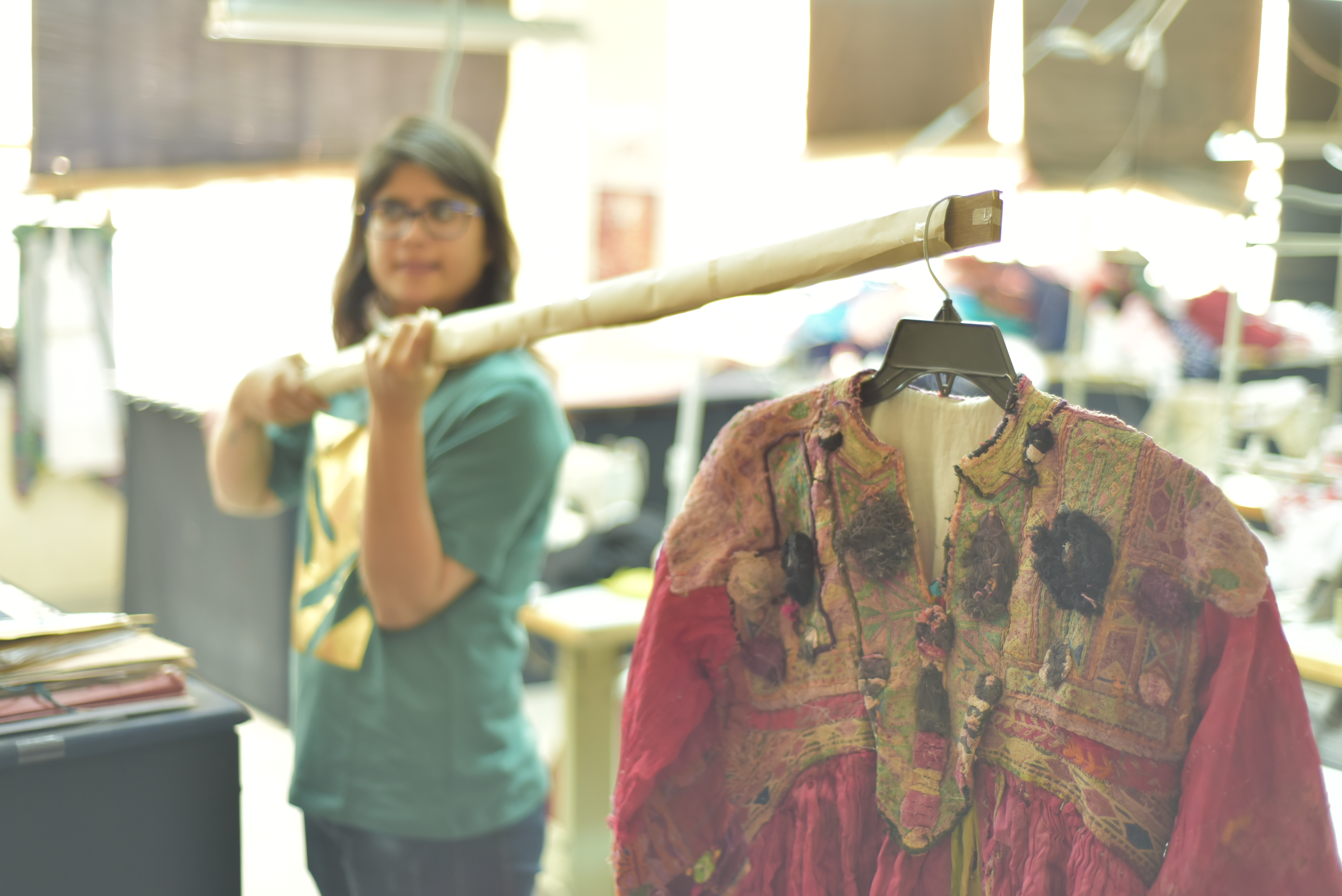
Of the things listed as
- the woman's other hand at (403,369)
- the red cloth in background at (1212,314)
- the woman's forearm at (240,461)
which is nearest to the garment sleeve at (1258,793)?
the woman's other hand at (403,369)

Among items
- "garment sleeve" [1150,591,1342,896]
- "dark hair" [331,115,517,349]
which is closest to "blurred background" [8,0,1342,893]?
"dark hair" [331,115,517,349]

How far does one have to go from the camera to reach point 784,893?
903mm

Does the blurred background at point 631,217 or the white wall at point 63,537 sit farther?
the white wall at point 63,537

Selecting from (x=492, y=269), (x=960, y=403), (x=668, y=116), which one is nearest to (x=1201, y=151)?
(x=668, y=116)

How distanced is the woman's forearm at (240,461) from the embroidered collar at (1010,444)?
3.47 feet

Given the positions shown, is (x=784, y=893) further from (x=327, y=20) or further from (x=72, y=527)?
(x=72, y=527)

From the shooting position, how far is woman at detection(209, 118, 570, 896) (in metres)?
1.28

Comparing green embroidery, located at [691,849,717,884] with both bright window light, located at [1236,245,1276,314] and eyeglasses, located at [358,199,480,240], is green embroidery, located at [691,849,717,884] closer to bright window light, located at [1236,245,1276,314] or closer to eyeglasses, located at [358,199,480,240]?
eyeglasses, located at [358,199,480,240]

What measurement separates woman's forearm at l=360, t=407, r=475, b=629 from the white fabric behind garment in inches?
21.9

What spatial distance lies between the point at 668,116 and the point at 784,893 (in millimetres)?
4766

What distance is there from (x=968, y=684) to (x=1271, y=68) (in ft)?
15.3

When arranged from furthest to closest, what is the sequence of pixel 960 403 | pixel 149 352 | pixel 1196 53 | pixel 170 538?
pixel 1196 53, pixel 149 352, pixel 170 538, pixel 960 403

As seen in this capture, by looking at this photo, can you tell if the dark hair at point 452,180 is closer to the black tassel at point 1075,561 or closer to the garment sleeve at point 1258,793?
the black tassel at point 1075,561

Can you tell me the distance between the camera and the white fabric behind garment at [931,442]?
87cm
